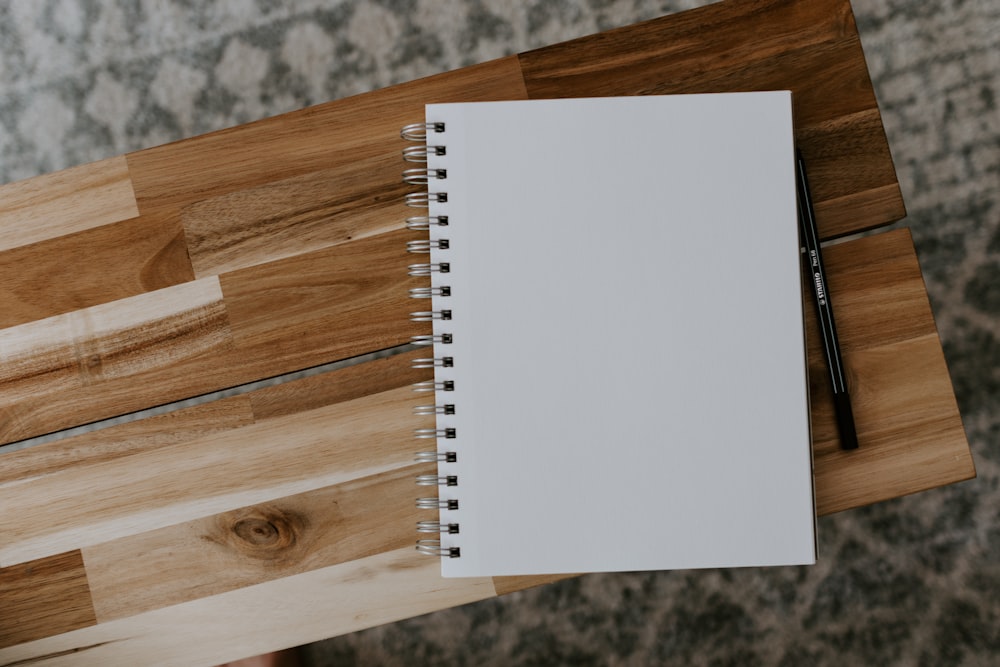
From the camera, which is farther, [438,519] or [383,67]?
[383,67]

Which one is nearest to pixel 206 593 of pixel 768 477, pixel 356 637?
pixel 356 637

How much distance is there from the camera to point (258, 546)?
55cm

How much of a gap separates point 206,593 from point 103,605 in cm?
8

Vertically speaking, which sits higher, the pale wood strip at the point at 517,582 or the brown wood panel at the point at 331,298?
the brown wood panel at the point at 331,298

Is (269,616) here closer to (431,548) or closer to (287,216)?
(431,548)

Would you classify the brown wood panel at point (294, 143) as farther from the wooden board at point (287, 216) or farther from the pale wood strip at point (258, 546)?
the pale wood strip at point (258, 546)

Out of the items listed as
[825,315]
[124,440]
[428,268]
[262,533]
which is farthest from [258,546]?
[825,315]

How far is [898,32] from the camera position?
0.85 m

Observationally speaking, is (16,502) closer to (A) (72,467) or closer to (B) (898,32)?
(A) (72,467)

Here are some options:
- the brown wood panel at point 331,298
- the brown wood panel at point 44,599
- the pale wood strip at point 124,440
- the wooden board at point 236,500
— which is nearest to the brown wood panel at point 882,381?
the wooden board at point 236,500

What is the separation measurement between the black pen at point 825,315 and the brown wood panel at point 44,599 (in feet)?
1.95

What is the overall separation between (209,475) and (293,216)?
21 centimetres

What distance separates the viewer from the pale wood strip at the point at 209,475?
0.55 meters

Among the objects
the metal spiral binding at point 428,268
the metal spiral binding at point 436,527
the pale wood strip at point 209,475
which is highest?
the metal spiral binding at point 428,268
